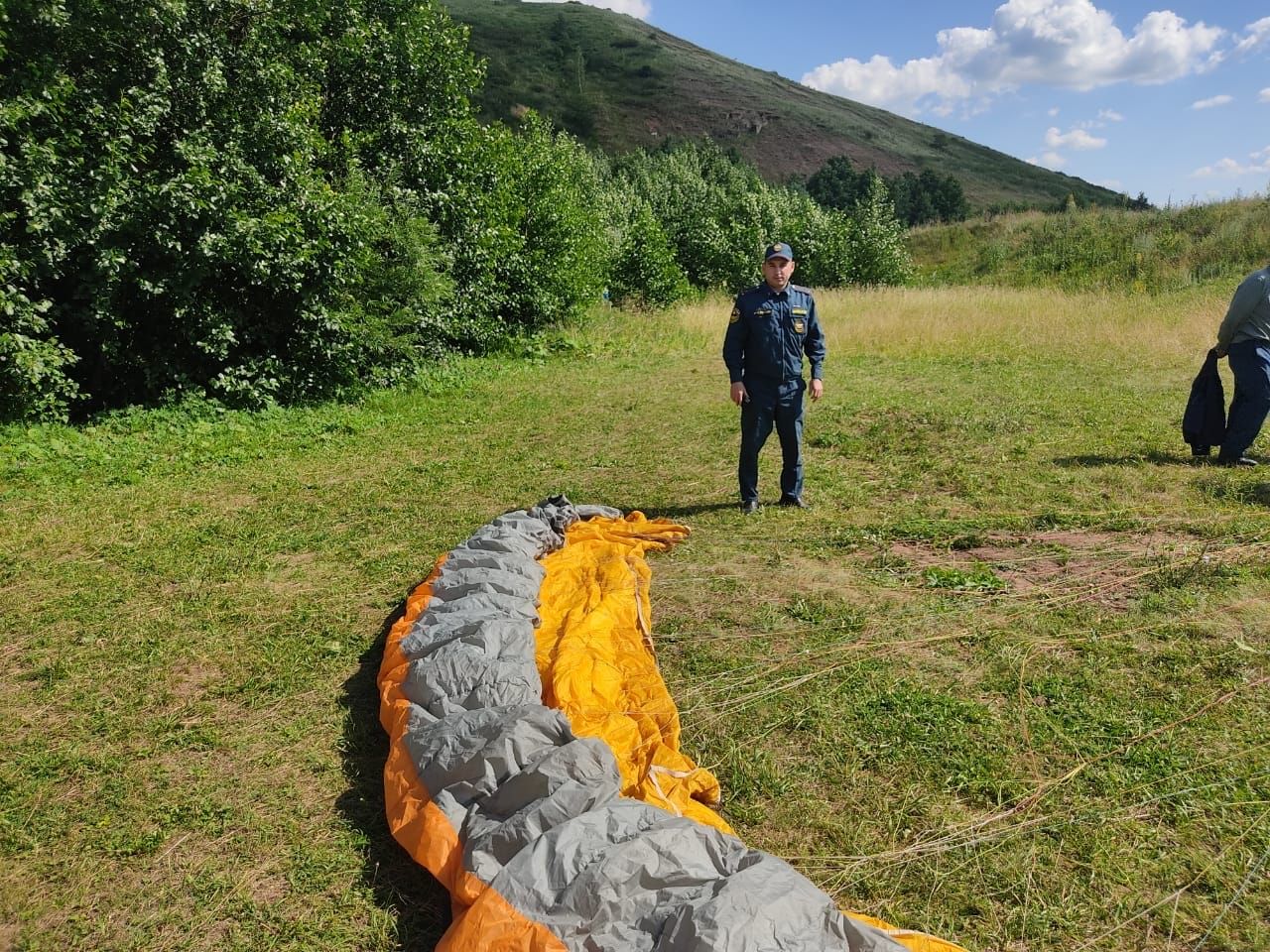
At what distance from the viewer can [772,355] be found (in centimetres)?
579

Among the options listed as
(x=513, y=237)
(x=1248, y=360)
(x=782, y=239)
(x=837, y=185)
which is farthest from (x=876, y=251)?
(x=837, y=185)

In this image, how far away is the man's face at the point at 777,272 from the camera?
564 cm

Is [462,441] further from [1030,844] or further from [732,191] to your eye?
[732,191]

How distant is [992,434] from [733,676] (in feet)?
17.3

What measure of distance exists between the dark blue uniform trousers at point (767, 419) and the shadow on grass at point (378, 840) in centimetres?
321

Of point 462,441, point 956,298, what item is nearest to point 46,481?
point 462,441

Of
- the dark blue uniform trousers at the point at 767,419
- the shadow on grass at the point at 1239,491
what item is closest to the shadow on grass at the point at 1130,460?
the shadow on grass at the point at 1239,491

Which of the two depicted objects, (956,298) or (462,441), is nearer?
(462,441)

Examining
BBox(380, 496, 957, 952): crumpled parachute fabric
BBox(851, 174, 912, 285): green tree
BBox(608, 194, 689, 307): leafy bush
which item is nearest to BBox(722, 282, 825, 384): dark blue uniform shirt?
BBox(380, 496, 957, 952): crumpled parachute fabric

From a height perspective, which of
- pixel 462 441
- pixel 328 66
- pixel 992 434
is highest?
pixel 328 66

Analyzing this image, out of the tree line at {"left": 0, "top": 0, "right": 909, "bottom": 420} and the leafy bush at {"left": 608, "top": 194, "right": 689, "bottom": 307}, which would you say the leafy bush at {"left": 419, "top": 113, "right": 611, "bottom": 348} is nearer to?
the tree line at {"left": 0, "top": 0, "right": 909, "bottom": 420}

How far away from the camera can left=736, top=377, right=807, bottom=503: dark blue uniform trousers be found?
232 inches

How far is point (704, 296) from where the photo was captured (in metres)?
23.8

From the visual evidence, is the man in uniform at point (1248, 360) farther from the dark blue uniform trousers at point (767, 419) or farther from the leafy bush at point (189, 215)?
the leafy bush at point (189, 215)
